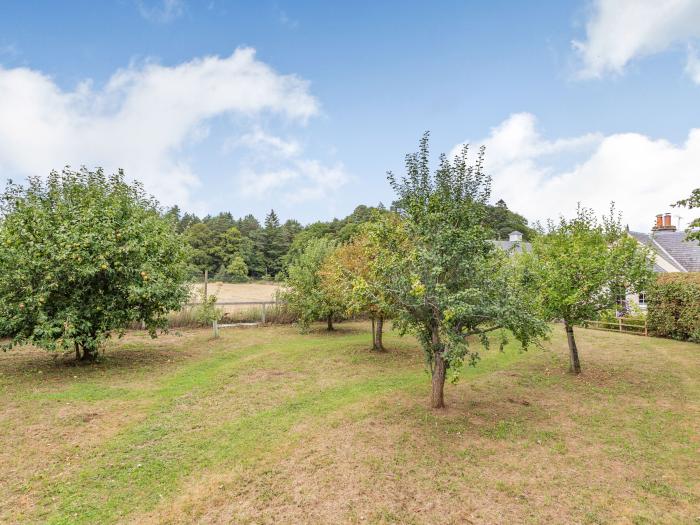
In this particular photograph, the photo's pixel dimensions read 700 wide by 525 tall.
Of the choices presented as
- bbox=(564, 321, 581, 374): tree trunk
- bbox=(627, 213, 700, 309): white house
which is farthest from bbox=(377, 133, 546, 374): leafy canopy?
bbox=(627, 213, 700, 309): white house

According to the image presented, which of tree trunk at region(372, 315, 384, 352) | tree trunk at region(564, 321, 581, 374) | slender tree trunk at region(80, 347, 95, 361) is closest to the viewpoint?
tree trunk at region(564, 321, 581, 374)

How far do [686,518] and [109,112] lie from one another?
63.9 ft

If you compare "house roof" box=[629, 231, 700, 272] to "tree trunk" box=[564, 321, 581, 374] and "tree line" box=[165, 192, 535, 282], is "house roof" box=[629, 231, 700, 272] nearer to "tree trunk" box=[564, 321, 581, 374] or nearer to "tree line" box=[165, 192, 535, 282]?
"tree trunk" box=[564, 321, 581, 374]

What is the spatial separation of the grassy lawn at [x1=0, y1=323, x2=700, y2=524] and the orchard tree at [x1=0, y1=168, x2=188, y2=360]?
1.44m

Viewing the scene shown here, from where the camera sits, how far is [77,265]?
9.67 metres

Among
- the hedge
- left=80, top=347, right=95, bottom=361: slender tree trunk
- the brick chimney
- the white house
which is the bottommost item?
left=80, top=347, right=95, bottom=361: slender tree trunk

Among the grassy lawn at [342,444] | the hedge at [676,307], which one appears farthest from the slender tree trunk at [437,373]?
the hedge at [676,307]

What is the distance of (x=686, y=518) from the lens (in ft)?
14.0

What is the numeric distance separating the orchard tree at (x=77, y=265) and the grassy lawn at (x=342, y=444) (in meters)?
1.44

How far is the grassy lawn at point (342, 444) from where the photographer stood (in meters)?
4.43

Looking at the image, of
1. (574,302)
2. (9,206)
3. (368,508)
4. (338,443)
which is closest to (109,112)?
(9,206)

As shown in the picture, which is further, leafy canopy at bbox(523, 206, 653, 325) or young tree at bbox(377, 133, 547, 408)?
leafy canopy at bbox(523, 206, 653, 325)

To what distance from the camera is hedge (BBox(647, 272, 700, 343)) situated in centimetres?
1552

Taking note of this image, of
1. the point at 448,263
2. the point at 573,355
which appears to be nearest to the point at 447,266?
the point at 448,263
